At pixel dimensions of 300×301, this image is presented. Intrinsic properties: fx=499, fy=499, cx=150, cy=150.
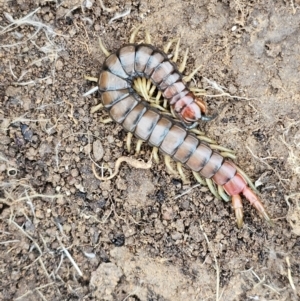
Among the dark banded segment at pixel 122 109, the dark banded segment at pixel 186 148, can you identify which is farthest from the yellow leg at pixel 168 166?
the dark banded segment at pixel 122 109

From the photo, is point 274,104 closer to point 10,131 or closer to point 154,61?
point 154,61

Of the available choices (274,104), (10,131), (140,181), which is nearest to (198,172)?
(140,181)

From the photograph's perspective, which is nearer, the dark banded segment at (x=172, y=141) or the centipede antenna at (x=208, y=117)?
the dark banded segment at (x=172, y=141)

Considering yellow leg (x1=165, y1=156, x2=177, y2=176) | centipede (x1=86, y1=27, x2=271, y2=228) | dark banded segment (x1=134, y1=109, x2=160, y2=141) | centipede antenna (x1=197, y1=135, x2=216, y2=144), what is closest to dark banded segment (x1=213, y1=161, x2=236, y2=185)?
centipede (x1=86, y1=27, x2=271, y2=228)

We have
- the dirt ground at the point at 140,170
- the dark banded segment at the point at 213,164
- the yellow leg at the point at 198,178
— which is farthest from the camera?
the yellow leg at the point at 198,178

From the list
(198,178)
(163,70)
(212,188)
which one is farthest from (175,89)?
(212,188)

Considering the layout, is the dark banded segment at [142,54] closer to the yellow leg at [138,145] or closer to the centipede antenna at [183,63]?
the centipede antenna at [183,63]
